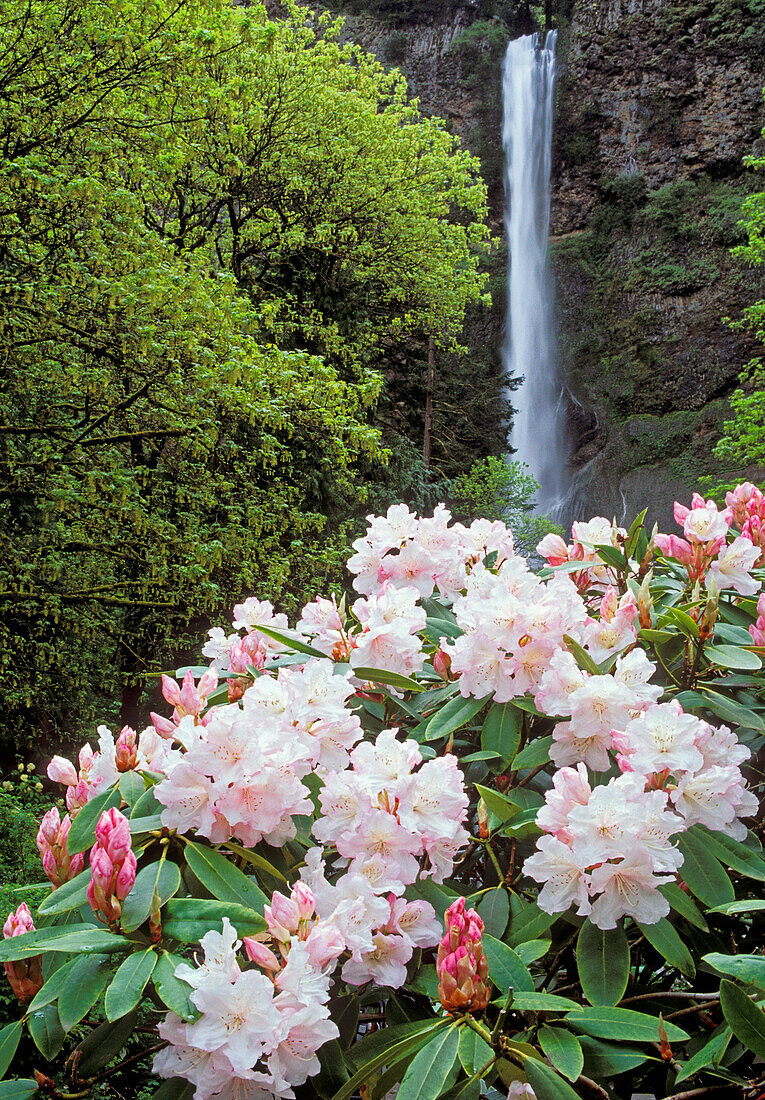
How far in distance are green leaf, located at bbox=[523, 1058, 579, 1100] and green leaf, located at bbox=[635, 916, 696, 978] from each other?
0.19m

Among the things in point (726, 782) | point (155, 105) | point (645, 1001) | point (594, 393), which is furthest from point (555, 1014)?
point (594, 393)

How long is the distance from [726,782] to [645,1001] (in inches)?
11.3

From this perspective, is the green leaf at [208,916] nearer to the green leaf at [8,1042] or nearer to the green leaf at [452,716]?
the green leaf at [8,1042]

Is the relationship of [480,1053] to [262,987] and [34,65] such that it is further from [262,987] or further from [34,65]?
[34,65]

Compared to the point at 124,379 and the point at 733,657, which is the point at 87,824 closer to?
the point at 733,657

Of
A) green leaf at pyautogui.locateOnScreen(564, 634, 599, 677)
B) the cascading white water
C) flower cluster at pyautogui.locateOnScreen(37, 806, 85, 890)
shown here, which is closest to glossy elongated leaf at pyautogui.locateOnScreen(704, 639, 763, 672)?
green leaf at pyautogui.locateOnScreen(564, 634, 599, 677)

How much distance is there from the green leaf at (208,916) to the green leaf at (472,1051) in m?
0.21

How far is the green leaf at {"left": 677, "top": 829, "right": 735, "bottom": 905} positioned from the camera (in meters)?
0.84

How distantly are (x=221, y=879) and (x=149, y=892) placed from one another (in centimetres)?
8

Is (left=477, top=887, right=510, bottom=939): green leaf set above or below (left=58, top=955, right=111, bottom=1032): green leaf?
below

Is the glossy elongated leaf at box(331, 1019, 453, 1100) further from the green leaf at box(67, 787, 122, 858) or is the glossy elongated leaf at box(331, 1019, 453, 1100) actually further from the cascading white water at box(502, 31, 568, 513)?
the cascading white water at box(502, 31, 568, 513)

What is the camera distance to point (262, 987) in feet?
2.23

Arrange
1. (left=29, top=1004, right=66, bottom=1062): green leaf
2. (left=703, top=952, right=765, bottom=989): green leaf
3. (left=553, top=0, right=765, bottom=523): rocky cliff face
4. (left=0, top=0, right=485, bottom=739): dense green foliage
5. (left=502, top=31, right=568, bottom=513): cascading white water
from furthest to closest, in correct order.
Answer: (left=502, top=31, right=568, bottom=513): cascading white water, (left=553, top=0, right=765, bottom=523): rocky cliff face, (left=0, top=0, right=485, bottom=739): dense green foliage, (left=29, top=1004, right=66, bottom=1062): green leaf, (left=703, top=952, right=765, bottom=989): green leaf

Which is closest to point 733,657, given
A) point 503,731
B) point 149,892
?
point 503,731
